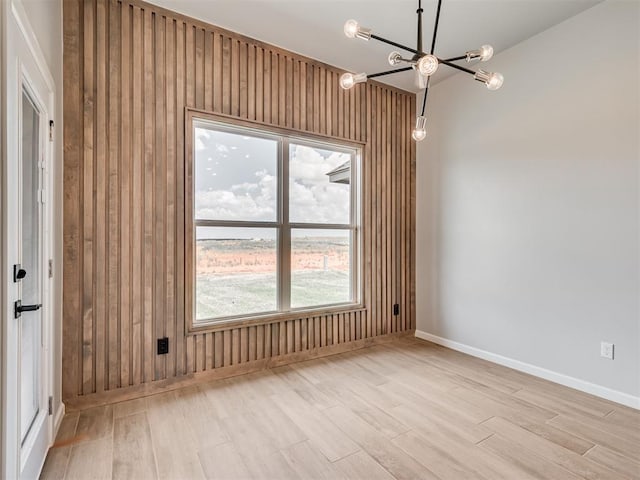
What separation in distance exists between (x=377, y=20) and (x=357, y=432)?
3.33 metres

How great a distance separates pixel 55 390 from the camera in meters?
2.27

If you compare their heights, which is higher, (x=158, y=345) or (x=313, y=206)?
(x=313, y=206)

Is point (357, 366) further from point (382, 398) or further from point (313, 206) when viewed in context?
point (313, 206)

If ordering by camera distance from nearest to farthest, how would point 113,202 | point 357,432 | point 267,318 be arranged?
point 357,432 → point 113,202 → point 267,318

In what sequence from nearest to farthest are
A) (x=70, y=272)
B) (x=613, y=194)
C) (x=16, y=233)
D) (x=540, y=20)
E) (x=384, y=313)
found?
1. (x=16, y=233)
2. (x=70, y=272)
3. (x=613, y=194)
4. (x=540, y=20)
5. (x=384, y=313)

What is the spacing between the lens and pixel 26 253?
1722 millimetres

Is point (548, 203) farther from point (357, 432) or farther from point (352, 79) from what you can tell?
point (357, 432)

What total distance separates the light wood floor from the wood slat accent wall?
0.30 m

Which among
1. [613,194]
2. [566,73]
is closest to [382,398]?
[613,194]

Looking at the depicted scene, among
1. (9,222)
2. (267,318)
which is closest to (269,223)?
(267,318)

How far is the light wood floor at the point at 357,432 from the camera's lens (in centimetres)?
186

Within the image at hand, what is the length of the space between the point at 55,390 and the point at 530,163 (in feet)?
14.2

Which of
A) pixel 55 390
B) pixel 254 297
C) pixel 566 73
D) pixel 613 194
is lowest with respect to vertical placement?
pixel 55 390

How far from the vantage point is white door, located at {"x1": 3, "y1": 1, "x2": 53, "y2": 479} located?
1306 mm
